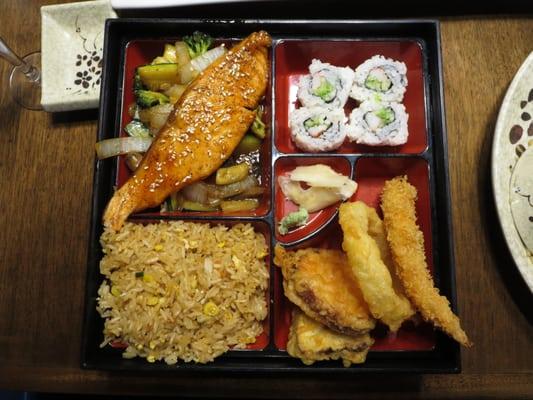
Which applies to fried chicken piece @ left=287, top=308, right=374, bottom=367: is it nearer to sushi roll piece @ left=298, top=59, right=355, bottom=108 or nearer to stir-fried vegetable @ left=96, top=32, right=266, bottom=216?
stir-fried vegetable @ left=96, top=32, right=266, bottom=216

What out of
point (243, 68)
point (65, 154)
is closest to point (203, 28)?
point (243, 68)

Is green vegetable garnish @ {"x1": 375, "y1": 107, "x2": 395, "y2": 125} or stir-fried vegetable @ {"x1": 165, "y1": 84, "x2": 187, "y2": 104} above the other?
stir-fried vegetable @ {"x1": 165, "y1": 84, "x2": 187, "y2": 104}

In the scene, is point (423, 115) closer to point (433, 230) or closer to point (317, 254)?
point (433, 230)

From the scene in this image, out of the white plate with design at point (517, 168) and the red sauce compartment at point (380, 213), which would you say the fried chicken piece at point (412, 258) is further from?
the white plate with design at point (517, 168)

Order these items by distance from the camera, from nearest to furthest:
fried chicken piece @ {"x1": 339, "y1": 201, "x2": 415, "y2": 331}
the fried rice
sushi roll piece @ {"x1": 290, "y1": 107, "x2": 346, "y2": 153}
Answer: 1. fried chicken piece @ {"x1": 339, "y1": 201, "x2": 415, "y2": 331}
2. the fried rice
3. sushi roll piece @ {"x1": 290, "y1": 107, "x2": 346, "y2": 153}

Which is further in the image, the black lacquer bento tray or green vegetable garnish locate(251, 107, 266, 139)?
green vegetable garnish locate(251, 107, 266, 139)

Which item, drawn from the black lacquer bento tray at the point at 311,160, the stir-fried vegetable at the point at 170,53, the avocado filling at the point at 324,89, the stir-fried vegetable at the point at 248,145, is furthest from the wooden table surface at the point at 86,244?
the stir-fried vegetable at the point at 248,145

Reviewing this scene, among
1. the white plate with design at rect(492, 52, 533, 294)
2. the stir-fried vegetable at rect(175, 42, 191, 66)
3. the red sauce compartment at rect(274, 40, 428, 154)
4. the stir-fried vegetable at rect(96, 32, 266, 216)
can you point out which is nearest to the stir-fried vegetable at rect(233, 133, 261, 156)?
the stir-fried vegetable at rect(96, 32, 266, 216)
